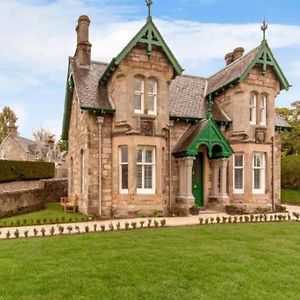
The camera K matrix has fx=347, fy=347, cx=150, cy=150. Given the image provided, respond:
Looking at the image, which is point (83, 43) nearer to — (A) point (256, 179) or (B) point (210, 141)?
(B) point (210, 141)

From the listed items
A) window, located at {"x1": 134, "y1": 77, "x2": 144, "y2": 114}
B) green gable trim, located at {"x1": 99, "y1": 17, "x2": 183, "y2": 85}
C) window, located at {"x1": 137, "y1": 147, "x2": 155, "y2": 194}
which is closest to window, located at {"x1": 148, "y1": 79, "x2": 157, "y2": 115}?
window, located at {"x1": 134, "y1": 77, "x2": 144, "y2": 114}

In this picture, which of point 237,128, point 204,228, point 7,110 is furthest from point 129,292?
point 7,110

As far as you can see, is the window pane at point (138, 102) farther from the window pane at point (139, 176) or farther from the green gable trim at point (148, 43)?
the window pane at point (139, 176)

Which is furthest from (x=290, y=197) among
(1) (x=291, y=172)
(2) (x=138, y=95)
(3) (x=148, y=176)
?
(2) (x=138, y=95)

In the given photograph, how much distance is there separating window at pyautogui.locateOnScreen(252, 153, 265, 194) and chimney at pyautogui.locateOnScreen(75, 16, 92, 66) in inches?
467

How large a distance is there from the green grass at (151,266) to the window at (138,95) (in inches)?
333

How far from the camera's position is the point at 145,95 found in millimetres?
18547

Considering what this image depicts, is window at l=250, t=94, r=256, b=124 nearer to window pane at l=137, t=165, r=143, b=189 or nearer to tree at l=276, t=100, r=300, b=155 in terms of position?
window pane at l=137, t=165, r=143, b=189

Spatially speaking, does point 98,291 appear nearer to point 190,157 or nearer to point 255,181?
point 190,157

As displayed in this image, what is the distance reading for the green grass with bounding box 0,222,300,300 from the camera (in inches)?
263

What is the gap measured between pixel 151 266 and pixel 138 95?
477 inches

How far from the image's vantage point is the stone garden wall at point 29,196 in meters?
17.8

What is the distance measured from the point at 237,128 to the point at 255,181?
3.43m

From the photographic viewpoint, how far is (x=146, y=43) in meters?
18.5
